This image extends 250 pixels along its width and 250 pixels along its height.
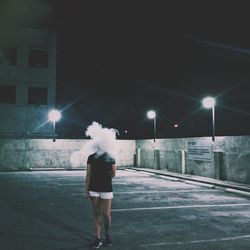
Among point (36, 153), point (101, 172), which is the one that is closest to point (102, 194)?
point (101, 172)

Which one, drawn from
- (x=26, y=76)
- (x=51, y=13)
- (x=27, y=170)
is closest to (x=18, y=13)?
(x=51, y=13)

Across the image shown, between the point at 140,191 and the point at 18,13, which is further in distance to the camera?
the point at 18,13

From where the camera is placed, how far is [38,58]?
1141 inches

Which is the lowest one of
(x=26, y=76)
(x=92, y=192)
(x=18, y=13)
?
(x=92, y=192)

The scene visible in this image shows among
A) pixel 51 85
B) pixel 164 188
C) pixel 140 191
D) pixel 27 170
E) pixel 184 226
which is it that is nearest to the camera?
pixel 184 226

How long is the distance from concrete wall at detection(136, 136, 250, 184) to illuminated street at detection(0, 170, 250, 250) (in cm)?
294

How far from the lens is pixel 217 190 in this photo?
1410cm

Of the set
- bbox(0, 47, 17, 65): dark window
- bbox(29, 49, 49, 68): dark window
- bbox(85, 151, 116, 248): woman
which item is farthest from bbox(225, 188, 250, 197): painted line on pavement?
bbox(0, 47, 17, 65): dark window

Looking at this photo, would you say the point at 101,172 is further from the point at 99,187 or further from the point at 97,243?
the point at 97,243

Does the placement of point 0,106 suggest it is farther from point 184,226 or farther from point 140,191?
point 184,226

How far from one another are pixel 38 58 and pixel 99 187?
83.5ft

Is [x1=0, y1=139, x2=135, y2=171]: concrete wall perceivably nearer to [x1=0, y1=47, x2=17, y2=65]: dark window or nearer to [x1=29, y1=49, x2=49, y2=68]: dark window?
[x1=0, y1=47, x2=17, y2=65]: dark window

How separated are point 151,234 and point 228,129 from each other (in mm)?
46086

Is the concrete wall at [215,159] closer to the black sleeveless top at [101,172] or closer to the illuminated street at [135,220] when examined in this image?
the illuminated street at [135,220]
